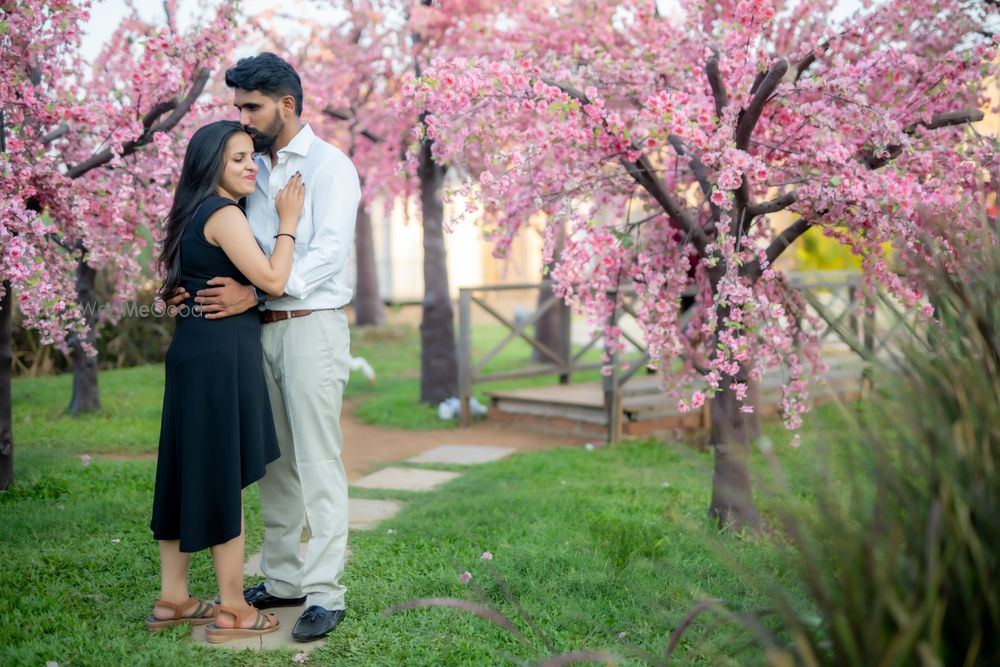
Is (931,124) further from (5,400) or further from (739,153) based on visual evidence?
(5,400)

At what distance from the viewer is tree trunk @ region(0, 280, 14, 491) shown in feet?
15.8

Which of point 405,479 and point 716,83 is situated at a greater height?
point 716,83

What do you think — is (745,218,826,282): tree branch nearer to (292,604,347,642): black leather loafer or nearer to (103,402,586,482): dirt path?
(292,604,347,642): black leather loafer

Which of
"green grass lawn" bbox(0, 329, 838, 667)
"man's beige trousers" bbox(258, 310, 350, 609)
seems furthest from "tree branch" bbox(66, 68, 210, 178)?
"man's beige trousers" bbox(258, 310, 350, 609)

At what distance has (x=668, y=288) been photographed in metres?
4.49

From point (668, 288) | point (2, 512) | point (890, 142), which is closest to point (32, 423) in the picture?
point (2, 512)

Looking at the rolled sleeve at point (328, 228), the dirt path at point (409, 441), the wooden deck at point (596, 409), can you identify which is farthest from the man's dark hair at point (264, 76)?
the wooden deck at point (596, 409)

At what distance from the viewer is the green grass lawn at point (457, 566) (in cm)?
296

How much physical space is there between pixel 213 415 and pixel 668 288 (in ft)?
7.68

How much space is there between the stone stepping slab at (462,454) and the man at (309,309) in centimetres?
333

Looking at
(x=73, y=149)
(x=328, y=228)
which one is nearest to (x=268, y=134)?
(x=328, y=228)

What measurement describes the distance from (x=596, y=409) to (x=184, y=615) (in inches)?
179

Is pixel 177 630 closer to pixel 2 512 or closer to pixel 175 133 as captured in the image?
pixel 2 512

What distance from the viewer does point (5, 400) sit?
481cm
